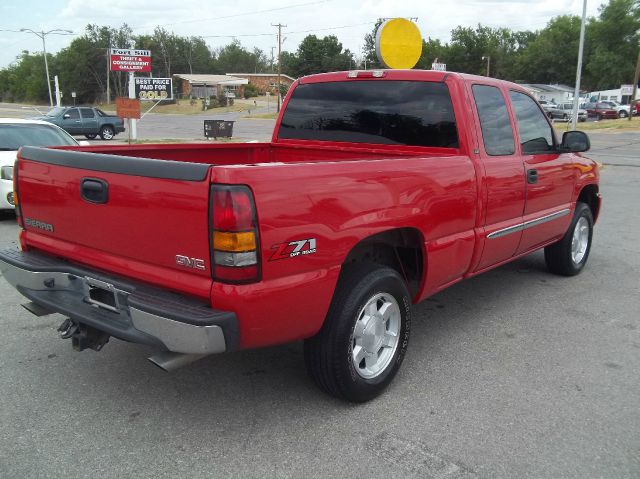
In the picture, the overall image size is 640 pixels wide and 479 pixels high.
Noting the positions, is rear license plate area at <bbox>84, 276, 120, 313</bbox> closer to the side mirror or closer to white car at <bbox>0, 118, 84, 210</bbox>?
the side mirror

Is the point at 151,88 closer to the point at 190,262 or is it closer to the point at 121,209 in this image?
the point at 121,209

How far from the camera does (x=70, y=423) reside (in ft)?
9.91

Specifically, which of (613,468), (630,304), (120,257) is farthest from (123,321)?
(630,304)

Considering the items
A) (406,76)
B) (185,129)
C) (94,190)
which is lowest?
(185,129)

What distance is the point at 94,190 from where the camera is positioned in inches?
115

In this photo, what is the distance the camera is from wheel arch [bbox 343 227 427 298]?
3342 mm

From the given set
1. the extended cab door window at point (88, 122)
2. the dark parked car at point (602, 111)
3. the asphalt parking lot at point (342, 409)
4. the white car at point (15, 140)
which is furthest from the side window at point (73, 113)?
the dark parked car at point (602, 111)

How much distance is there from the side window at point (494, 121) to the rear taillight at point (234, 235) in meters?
2.29

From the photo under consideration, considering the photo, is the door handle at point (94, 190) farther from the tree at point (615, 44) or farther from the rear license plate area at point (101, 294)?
the tree at point (615, 44)

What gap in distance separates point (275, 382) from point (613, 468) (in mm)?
1877

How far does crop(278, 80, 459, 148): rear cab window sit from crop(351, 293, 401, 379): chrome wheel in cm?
136

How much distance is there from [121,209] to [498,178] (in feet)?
8.75

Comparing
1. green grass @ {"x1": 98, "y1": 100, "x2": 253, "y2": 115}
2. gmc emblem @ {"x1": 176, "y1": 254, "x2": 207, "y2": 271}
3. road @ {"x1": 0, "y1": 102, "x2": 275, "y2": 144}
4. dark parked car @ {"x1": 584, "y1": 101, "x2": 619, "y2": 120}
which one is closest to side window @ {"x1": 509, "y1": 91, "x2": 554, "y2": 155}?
gmc emblem @ {"x1": 176, "y1": 254, "x2": 207, "y2": 271}

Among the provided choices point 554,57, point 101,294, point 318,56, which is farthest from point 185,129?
point 554,57
